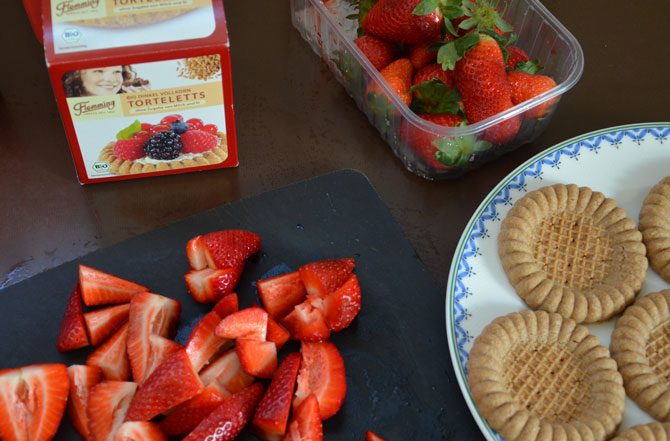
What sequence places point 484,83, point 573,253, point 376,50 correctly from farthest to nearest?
point 376,50 < point 484,83 < point 573,253

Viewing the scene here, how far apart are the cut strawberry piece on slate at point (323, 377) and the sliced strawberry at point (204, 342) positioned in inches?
5.7

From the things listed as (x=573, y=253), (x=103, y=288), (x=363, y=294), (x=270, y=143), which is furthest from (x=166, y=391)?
(x=573, y=253)

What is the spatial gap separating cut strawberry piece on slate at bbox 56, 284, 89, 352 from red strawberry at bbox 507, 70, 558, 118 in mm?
939

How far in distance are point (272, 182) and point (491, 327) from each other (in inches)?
22.3

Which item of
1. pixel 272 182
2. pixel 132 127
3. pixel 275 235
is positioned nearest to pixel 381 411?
pixel 275 235

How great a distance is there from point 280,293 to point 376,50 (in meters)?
0.58

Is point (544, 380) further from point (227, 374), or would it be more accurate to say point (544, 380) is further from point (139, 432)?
point (139, 432)

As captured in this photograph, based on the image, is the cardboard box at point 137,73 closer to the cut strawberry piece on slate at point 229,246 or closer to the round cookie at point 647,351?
the cut strawberry piece on slate at point 229,246

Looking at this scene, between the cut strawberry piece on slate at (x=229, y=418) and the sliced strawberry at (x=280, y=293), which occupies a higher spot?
the sliced strawberry at (x=280, y=293)

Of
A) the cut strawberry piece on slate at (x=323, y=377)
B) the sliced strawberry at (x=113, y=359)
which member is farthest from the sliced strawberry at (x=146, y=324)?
the cut strawberry piece on slate at (x=323, y=377)

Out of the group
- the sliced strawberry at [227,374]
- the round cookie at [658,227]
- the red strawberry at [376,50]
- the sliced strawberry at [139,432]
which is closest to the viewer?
the sliced strawberry at [139,432]

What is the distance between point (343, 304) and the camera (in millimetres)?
1225

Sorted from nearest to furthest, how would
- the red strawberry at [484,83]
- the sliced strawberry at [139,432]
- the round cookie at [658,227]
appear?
the sliced strawberry at [139,432], the round cookie at [658,227], the red strawberry at [484,83]

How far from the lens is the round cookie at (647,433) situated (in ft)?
3.49
